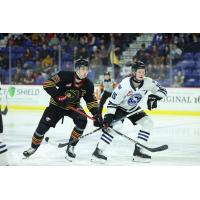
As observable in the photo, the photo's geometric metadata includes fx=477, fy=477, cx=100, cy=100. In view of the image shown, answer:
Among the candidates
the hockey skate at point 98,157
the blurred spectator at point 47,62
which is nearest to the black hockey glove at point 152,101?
the hockey skate at point 98,157

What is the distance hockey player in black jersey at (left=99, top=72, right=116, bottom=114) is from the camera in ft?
13.0

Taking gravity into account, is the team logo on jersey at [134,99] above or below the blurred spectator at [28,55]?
below

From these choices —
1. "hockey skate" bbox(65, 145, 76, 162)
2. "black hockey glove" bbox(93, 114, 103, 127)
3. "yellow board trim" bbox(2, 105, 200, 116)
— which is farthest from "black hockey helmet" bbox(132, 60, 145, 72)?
"hockey skate" bbox(65, 145, 76, 162)

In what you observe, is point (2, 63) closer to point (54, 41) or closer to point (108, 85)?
point (54, 41)

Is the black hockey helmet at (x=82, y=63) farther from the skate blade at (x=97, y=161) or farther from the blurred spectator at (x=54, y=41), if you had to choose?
the skate blade at (x=97, y=161)

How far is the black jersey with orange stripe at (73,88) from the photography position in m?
3.92

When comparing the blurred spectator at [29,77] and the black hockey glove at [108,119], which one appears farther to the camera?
the blurred spectator at [29,77]

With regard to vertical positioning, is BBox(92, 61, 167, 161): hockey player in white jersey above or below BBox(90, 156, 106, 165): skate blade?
above

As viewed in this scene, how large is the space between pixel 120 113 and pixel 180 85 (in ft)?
1.88

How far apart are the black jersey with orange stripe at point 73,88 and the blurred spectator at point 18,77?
0.30 m

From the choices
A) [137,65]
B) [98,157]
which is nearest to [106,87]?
[137,65]

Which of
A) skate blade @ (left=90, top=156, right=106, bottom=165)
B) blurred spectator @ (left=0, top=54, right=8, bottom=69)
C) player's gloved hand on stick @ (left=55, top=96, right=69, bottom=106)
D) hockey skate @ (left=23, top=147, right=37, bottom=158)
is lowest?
skate blade @ (left=90, top=156, right=106, bottom=165)

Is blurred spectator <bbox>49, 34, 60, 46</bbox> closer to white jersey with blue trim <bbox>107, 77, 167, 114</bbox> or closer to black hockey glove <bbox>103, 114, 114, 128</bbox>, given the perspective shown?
white jersey with blue trim <bbox>107, 77, 167, 114</bbox>

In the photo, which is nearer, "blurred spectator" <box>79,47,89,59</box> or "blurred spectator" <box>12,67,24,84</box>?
"blurred spectator" <box>79,47,89,59</box>
